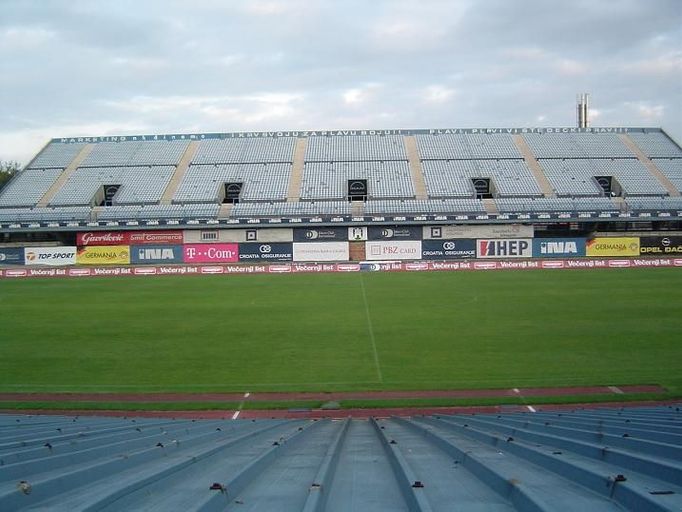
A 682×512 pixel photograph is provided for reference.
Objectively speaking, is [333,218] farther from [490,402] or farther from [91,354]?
[490,402]

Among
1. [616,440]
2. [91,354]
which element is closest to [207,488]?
[616,440]

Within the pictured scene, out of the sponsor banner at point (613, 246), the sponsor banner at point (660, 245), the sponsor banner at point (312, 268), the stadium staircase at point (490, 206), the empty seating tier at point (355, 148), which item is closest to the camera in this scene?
the sponsor banner at point (312, 268)

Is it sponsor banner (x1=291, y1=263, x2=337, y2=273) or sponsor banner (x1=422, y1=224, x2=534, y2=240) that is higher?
sponsor banner (x1=422, y1=224, x2=534, y2=240)

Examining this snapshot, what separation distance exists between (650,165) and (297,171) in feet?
122

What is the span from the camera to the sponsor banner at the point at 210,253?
5353 cm

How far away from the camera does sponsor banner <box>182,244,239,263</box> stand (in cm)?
5353

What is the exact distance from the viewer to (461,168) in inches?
2525

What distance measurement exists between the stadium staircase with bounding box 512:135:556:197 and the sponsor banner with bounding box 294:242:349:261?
21.3 metres

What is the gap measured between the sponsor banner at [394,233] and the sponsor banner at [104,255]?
71.6ft

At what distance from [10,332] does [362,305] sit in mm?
15660

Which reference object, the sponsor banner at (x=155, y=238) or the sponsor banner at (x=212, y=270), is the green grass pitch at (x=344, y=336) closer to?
the sponsor banner at (x=212, y=270)

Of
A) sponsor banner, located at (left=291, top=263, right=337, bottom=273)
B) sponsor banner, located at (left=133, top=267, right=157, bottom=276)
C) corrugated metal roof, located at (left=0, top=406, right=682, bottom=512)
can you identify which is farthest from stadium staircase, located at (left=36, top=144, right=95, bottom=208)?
corrugated metal roof, located at (left=0, top=406, right=682, bottom=512)

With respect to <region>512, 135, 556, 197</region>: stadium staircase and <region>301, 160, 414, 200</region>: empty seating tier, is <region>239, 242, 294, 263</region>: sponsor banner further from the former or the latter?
<region>512, 135, 556, 197</region>: stadium staircase

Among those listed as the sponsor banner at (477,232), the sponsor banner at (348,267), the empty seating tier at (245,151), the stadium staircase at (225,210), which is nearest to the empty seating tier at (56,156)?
the empty seating tier at (245,151)
